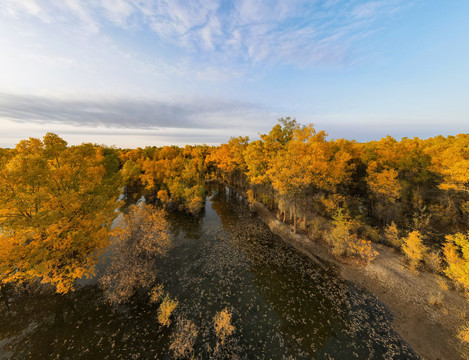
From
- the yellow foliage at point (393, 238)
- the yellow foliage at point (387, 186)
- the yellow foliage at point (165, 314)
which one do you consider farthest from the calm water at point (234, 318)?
the yellow foliage at point (387, 186)

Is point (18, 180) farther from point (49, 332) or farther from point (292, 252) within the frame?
point (292, 252)

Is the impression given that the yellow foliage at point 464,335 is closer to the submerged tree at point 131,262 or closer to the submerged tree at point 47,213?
the submerged tree at point 131,262

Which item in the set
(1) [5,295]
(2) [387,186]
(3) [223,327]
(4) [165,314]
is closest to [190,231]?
(4) [165,314]

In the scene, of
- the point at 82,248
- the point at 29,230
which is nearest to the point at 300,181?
the point at 82,248

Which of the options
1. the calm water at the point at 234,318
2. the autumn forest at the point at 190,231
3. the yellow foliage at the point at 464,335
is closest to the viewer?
the yellow foliage at the point at 464,335

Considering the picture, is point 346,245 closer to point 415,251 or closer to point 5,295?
point 415,251

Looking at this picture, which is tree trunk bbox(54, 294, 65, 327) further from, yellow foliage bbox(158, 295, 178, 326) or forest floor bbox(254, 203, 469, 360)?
forest floor bbox(254, 203, 469, 360)
